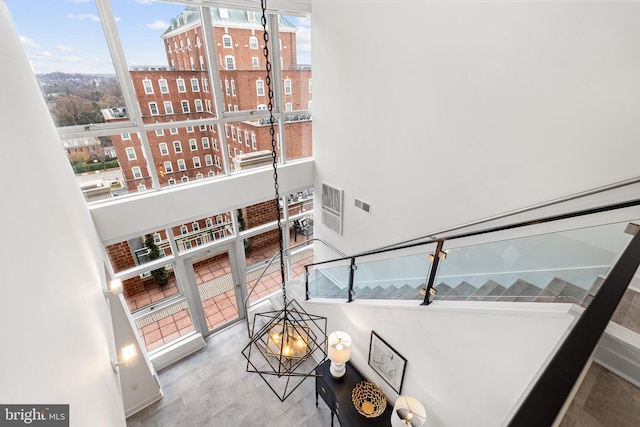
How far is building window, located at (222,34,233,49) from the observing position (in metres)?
4.46

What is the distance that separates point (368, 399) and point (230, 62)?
18.7 ft

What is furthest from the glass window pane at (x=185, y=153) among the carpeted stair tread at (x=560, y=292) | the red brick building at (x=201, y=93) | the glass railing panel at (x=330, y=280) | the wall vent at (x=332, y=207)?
the carpeted stair tread at (x=560, y=292)

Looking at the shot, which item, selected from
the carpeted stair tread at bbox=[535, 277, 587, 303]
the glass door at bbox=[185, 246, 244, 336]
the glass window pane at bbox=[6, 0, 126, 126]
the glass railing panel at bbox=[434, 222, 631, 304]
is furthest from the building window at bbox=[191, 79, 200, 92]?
the carpeted stair tread at bbox=[535, 277, 587, 303]

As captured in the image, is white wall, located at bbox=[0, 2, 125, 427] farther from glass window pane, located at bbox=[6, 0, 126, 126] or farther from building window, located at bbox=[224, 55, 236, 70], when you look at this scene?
building window, located at bbox=[224, 55, 236, 70]

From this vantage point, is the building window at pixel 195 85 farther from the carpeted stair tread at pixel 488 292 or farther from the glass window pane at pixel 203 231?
the carpeted stair tread at pixel 488 292

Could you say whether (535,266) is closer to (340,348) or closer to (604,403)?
(604,403)

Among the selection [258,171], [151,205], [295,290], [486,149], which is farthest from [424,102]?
[151,205]

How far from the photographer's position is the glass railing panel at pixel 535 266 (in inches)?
74.6

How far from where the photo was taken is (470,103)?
126 inches

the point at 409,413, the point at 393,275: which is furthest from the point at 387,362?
the point at 393,275

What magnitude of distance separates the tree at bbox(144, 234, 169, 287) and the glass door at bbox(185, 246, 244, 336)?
0.40 m

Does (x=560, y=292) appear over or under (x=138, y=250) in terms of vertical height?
over

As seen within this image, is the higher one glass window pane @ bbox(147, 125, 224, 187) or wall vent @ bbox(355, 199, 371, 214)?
glass window pane @ bbox(147, 125, 224, 187)

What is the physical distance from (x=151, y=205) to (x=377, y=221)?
3687mm
